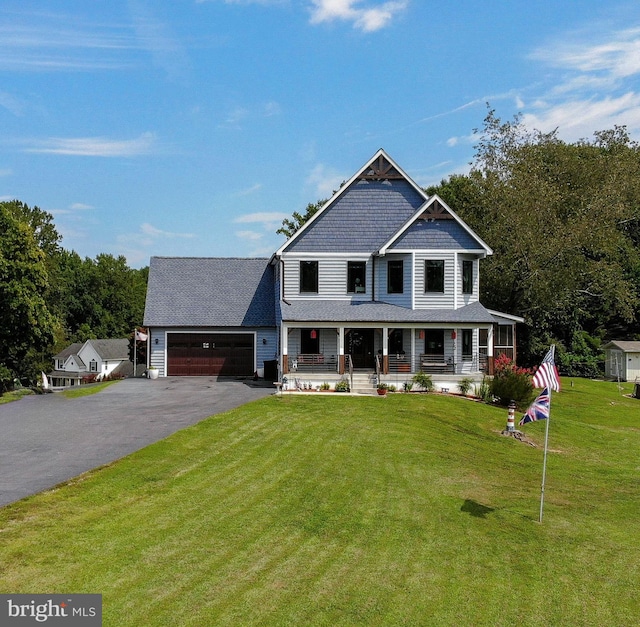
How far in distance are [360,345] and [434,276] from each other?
206 inches

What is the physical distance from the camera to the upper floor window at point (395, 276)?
3188 centimetres

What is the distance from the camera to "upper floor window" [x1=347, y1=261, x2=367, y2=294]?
3228 centimetres

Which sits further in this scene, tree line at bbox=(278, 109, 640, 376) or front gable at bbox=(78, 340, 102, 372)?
front gable at bbox=(78, 340, 102, 372)

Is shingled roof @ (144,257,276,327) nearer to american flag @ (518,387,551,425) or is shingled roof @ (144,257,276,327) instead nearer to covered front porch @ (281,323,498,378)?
covered front porch @ (281,323,498,378)

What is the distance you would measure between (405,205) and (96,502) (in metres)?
24.8

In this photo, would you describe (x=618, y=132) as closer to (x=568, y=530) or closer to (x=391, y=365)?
(x=391, y=365)

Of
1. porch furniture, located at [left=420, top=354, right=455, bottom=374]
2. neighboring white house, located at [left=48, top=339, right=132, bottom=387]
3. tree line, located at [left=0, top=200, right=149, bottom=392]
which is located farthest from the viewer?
neighboring white house, located at [left=48, top=339, right=132, bottom=387]

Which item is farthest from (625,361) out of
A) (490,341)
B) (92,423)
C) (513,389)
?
(92,423)

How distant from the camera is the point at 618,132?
5359cm

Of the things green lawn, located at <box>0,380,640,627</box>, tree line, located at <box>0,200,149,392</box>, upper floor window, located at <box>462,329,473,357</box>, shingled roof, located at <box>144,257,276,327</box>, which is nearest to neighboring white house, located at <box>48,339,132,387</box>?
tree line, located at <box>0,200,149,392</box>

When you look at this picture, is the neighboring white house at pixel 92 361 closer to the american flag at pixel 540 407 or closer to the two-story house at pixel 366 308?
the two-story house at pixel 366 308

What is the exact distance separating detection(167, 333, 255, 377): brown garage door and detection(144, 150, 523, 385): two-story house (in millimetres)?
58

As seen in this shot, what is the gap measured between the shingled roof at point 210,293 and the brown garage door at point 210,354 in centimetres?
84

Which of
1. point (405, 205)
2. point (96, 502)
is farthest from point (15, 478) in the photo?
point (405, 205)
